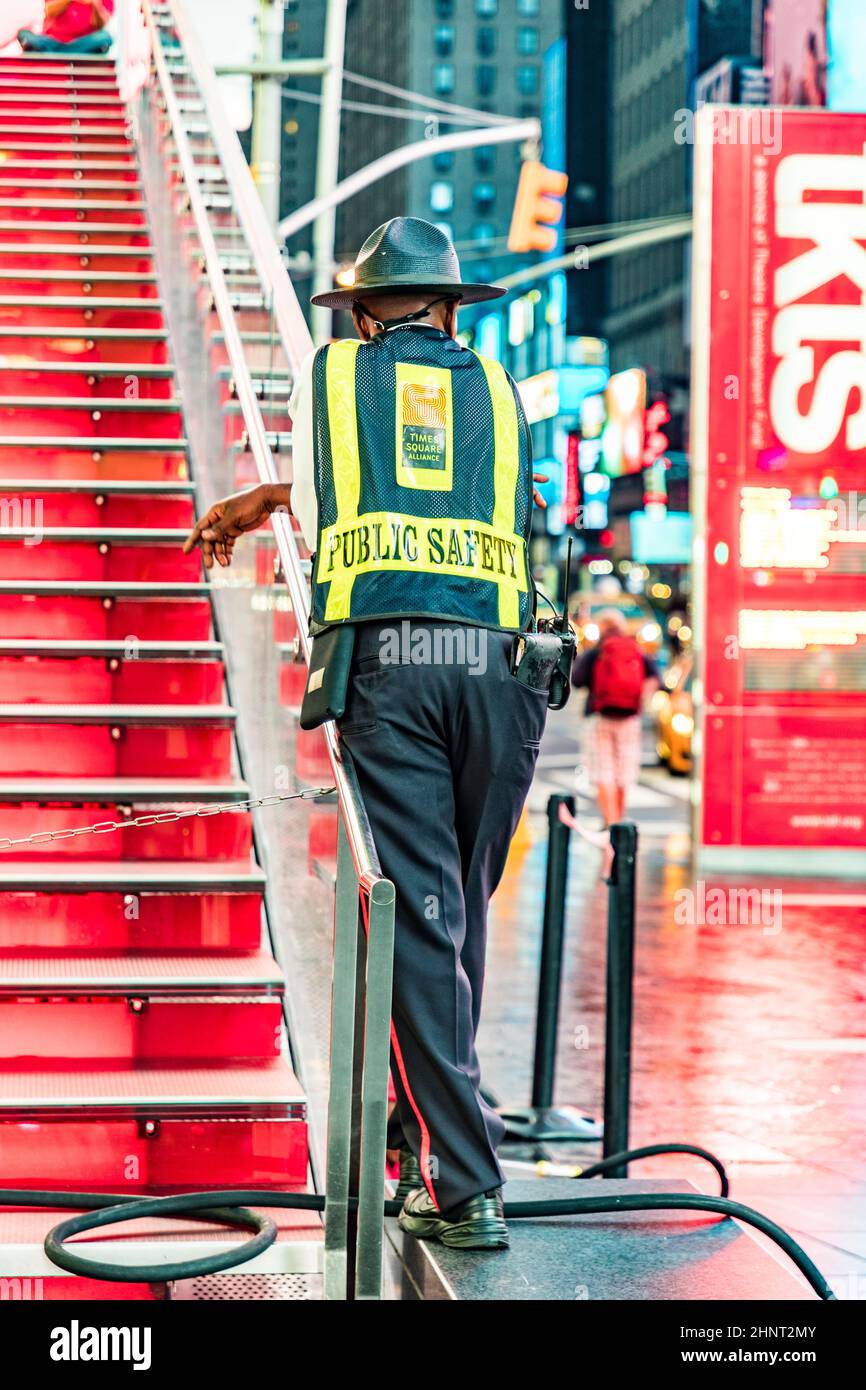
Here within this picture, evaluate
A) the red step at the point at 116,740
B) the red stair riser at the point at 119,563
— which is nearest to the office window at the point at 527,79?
the red stair riser at the point at 119,563

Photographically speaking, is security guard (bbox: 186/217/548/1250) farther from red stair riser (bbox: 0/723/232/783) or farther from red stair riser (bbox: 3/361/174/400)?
red stair riser (bbox: 3/361/174/400)

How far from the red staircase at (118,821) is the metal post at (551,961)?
1589mm

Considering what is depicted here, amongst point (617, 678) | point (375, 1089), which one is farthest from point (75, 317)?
point (375, 1089)

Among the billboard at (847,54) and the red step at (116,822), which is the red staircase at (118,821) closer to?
the red step at (116,822)

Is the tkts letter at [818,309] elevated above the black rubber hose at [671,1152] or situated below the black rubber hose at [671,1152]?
above

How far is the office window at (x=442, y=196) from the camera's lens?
155 meters

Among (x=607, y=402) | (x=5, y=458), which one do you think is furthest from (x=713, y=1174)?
(x=607, y=402)

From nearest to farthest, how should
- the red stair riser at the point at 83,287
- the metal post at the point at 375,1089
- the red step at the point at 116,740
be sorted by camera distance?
the metal post at the point at 375,1089 → the red step at the point at 116,740 → the red stair riser at the point at 83,287

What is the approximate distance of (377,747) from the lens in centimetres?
410

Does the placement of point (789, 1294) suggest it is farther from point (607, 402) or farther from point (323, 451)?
point (607, 402)

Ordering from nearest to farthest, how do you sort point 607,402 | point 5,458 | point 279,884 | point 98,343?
1. point 279,884
2. point 5,458
3. point 98,343
4. point 607,402

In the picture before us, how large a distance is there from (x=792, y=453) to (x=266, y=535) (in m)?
9.38

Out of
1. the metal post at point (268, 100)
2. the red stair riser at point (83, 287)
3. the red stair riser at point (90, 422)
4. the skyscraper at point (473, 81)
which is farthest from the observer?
the skyscraper at point (473, 81)

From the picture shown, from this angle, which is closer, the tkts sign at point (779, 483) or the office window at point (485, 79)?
the tkts sign at point (779, 483)
